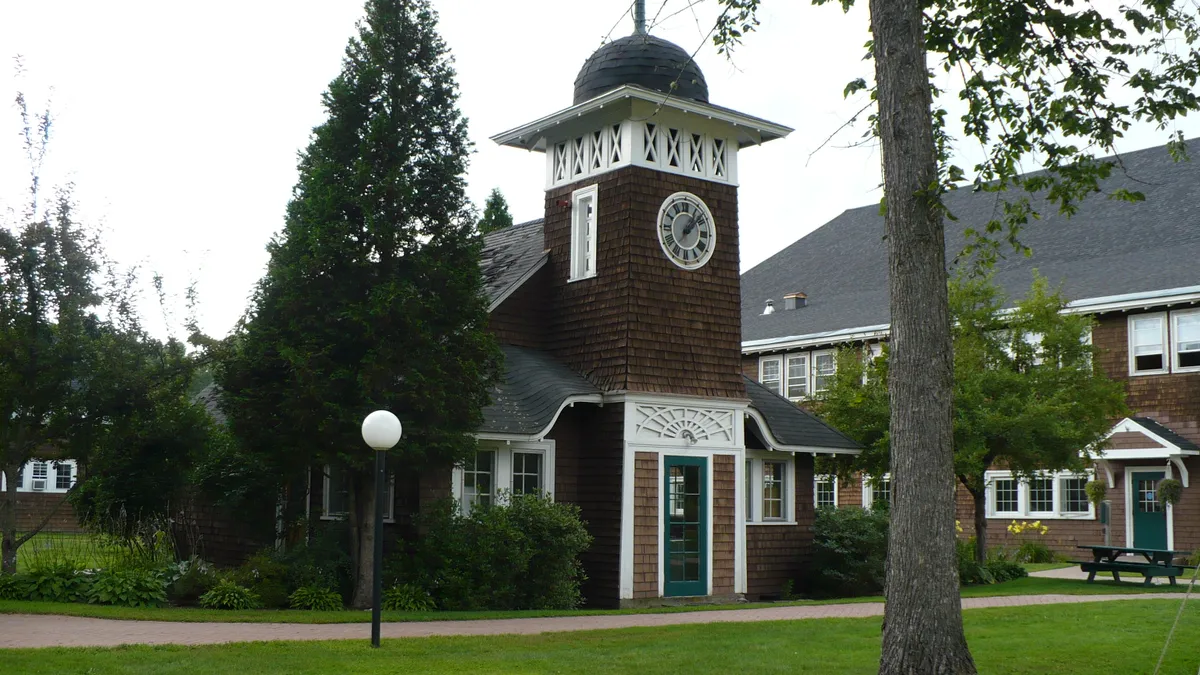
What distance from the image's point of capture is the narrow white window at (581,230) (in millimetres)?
18672

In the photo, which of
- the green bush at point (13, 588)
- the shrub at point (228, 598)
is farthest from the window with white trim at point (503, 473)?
the green bush at point (13, 588)

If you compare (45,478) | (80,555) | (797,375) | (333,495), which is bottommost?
(80,555)

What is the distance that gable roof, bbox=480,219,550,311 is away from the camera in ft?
61.9

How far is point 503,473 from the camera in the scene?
56.6ft

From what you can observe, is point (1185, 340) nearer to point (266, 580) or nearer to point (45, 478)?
point (266, 580)

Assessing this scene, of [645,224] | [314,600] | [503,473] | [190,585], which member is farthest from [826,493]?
[190,585]

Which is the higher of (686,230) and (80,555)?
(686,230)

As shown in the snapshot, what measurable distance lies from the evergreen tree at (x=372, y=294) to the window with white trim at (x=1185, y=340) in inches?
664

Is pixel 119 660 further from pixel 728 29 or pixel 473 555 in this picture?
pixel 728 29

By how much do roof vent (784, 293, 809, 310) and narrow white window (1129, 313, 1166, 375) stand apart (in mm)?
10781

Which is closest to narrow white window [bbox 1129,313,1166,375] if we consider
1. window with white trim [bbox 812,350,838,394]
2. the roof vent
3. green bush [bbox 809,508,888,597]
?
window with white trim [bbox 812,350,838,394]

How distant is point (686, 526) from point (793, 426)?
3.37m

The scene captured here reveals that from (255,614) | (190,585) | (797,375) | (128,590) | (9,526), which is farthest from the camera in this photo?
(797,375)

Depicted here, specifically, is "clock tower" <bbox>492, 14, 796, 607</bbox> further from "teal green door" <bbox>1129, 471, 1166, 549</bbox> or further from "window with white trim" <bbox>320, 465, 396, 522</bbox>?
Answer: "teal green door" <bbox>1129, 471, 1166, 549</bbox>
